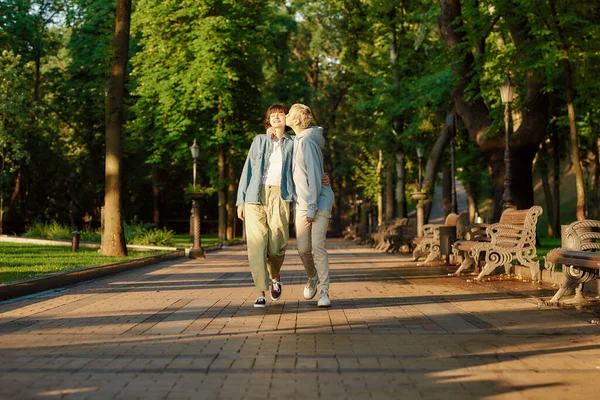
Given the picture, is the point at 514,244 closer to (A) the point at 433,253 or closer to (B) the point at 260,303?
(B) the point at 260,303

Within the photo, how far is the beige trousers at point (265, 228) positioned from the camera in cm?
1023

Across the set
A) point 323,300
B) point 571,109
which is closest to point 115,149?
point 571,109

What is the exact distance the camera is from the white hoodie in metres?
10.2

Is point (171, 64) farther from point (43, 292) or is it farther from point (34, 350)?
point (34, 350)

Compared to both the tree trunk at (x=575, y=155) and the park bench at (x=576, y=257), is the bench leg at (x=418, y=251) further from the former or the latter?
the park bench at (x=576, y=257)

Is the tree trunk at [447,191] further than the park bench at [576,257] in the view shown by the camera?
Yes

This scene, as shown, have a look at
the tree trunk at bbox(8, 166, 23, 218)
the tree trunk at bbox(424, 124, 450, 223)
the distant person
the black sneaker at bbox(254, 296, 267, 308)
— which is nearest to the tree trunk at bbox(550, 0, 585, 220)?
the tree trunk at bbox(424, 124, 450, 223)

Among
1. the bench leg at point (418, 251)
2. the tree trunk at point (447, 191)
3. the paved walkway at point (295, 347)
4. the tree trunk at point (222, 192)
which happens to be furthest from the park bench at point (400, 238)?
the paved walkway at point (295, 347)

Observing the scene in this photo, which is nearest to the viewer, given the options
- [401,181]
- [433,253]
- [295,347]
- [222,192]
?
[295,347]

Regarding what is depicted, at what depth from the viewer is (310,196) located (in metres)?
10.2

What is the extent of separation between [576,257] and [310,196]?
2864mm

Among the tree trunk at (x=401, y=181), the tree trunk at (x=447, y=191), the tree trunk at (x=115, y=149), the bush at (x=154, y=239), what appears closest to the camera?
the tree trunk at (x=115, y=149)

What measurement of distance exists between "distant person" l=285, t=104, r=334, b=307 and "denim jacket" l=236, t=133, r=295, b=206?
0.10m

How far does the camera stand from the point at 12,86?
42.3 meters
